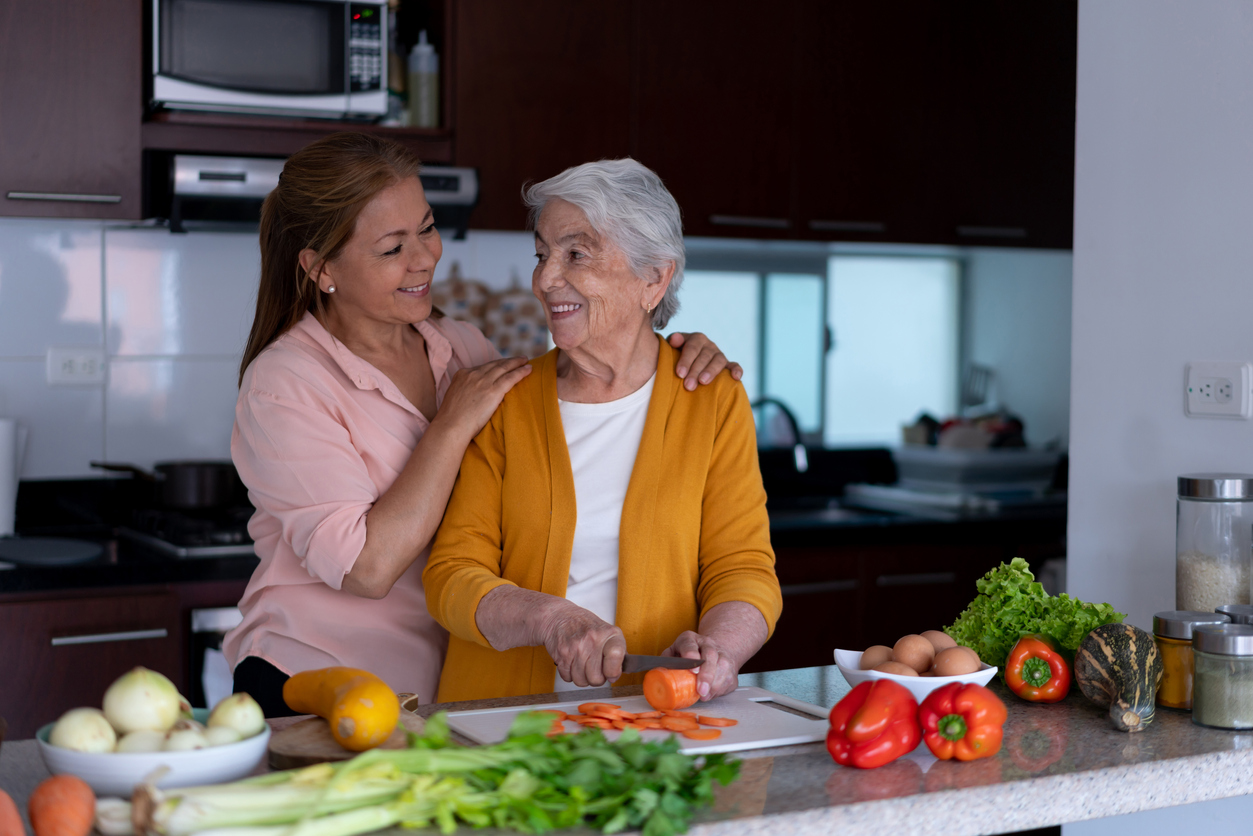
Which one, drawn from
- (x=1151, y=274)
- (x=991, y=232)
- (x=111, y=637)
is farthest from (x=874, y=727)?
(x=991, y=232)

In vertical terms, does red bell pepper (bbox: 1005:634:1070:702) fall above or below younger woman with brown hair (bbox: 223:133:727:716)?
below

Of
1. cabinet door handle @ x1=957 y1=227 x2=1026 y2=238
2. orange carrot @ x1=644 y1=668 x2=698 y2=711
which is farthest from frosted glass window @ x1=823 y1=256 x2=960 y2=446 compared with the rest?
orange carrot @ x1=644 y1=668 x2=698 y2=711

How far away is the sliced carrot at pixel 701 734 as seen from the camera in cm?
142

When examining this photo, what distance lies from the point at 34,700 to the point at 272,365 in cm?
123

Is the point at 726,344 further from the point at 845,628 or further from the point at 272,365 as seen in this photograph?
the point at 272,365

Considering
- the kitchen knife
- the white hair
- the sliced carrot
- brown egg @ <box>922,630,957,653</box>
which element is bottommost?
the sliced carrot

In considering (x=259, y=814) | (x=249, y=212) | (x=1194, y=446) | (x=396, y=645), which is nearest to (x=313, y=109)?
(x=249, y=212)

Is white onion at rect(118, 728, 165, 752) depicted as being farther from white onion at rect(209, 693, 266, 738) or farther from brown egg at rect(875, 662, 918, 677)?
brown egg at rect(875, 662, 918, 677)

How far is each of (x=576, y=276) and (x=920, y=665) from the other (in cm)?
73

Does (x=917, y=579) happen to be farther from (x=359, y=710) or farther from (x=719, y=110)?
(x=359, y=710)

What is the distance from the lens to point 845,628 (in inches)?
135

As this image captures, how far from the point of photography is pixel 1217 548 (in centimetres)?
188

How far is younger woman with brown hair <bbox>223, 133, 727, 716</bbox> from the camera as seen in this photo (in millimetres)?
1839

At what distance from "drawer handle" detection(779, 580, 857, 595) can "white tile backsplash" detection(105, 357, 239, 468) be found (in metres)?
1.53
